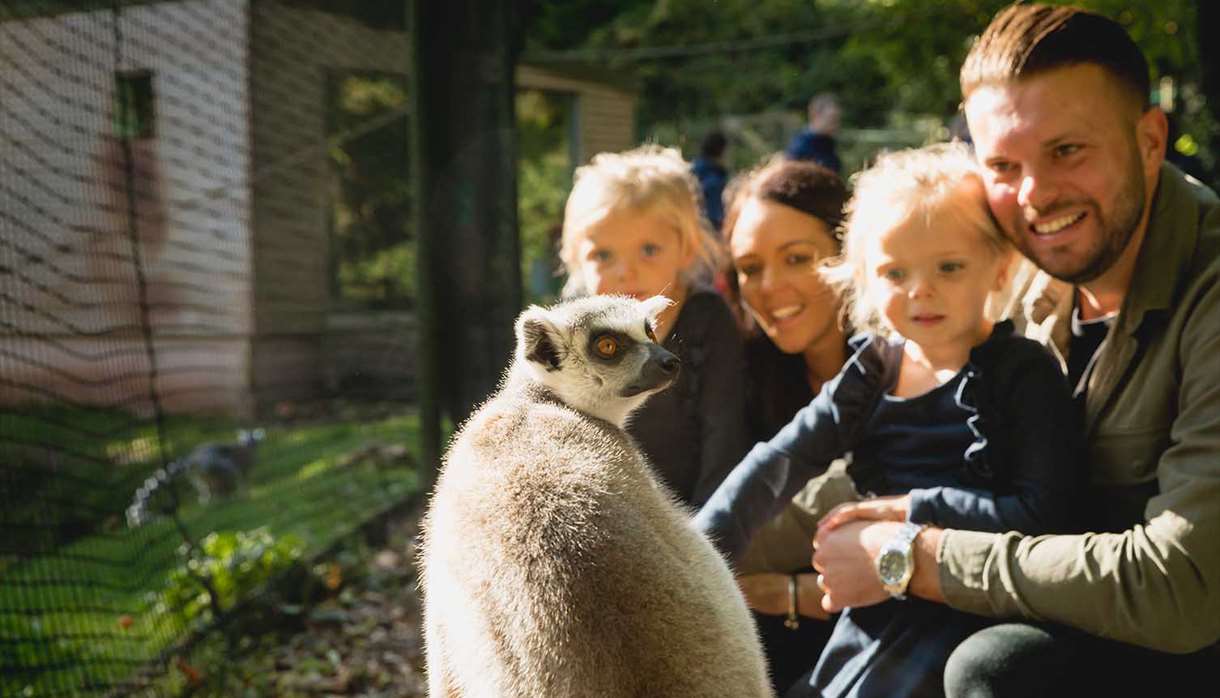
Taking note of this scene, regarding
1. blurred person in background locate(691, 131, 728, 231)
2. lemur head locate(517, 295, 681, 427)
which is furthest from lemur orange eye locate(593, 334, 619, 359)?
blurred person in background locate(691, 131, 728, 231)

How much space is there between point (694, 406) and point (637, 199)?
1.97 ft

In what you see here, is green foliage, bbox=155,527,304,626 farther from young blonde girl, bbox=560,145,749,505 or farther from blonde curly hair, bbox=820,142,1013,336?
blonde curly hair, bbox=820,142,1013,336

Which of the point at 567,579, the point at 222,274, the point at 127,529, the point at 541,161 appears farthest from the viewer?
the point at 541,161

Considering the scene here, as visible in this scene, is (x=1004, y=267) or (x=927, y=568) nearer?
(x=927, y=568)

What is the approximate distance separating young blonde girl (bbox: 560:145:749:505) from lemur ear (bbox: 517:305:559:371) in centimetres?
60

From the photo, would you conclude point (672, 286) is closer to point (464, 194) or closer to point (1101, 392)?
point (1101, 392)

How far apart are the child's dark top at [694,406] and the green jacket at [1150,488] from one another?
80cm

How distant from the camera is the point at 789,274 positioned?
8.84 ft

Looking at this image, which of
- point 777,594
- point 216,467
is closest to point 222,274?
point 216,467

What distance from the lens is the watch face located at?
6.25ft

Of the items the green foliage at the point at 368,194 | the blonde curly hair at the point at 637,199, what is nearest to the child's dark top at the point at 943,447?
the blonde curly hair at the point at 637,199

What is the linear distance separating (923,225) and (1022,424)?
1.49 feet

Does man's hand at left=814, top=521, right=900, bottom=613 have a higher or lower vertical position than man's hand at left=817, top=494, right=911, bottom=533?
lower

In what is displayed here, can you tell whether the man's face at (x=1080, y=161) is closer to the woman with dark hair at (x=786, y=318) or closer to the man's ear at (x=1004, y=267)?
the man's ear at (x=1004, y=267)
